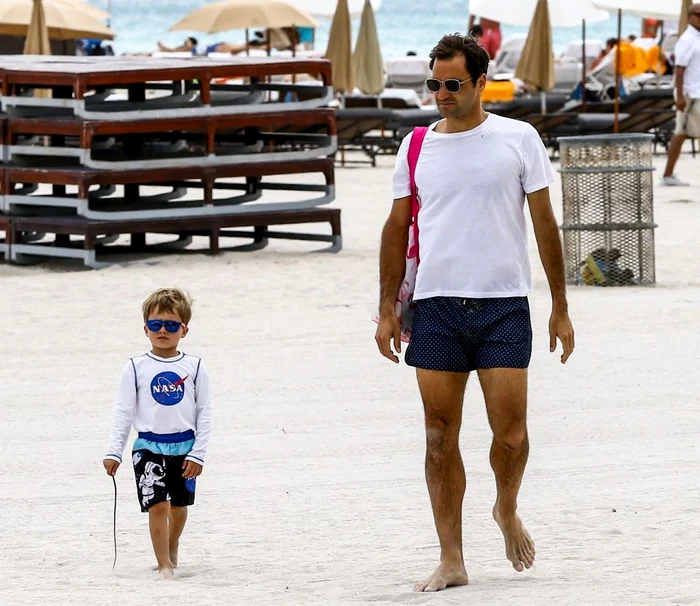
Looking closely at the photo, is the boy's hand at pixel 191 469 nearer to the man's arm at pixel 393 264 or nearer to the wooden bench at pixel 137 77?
the man's arm at pixel 393 264

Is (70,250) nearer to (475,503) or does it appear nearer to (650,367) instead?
(650,367)

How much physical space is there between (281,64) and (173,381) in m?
8.58

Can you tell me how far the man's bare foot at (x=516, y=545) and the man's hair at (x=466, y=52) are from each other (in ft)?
4.33

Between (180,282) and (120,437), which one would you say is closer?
(120,437)

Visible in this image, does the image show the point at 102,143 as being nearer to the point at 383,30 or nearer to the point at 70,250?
the point at 70,250

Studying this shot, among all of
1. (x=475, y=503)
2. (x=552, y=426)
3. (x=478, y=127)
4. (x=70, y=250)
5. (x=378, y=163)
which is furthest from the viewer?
(x=378, y=163)

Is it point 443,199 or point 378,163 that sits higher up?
point 443,199

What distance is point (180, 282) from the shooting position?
37.9ft

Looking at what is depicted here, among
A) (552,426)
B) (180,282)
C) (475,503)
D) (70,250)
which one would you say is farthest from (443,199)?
(70,250)

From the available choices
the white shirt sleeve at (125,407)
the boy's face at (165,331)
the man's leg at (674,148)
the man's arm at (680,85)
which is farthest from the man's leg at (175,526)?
the man's leg at (674,148)

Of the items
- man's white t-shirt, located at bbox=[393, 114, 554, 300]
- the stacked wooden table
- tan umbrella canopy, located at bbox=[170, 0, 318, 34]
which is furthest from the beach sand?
tan umbrella canopy, located at bbox=[170, 0, 318, 34]

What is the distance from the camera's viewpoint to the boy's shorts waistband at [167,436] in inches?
191

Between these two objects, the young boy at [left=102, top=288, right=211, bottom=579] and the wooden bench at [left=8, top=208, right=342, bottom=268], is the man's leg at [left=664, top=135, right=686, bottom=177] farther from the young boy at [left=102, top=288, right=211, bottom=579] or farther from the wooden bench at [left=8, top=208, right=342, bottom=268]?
the young boy at [left=102, top=288, right=211, bottom=579]

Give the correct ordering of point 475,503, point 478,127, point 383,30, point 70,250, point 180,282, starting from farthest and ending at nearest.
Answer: point 383,30
point 70,250
point 180,282
point 475,503
point 478,127
